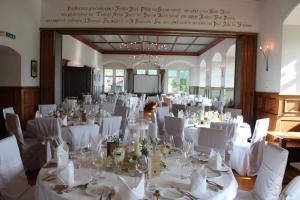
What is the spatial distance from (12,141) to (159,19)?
19.1 feet

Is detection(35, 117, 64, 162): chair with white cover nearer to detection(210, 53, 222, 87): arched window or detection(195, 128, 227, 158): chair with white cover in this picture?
detection(195, 128, 227, 158): chair with white cover

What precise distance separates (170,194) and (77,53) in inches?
462

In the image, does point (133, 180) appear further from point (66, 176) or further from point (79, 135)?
point (79, 135)

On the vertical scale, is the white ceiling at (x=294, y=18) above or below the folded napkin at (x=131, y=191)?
above

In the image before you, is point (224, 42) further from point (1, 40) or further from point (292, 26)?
point (1, 40)

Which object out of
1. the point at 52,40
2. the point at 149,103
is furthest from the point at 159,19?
the point at 149,103

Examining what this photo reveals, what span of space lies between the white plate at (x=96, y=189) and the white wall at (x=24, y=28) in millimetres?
4996

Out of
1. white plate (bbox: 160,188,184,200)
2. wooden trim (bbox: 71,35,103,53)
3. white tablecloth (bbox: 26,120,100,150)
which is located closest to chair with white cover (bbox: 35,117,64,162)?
white tablecloth (bbox: 26,120,100,150)

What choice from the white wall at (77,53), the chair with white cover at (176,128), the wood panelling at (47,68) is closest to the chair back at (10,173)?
the chair with white cover at (176,128)

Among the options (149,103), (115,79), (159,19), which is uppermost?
(159,19)

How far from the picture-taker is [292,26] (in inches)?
253

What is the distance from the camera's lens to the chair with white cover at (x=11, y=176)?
2.61 metres

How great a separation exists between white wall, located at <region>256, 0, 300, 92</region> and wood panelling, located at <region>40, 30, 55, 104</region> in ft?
19.1

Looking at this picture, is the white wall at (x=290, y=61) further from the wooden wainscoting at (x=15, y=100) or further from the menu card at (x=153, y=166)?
the wooden wainscoting at (x=15, y=100)
